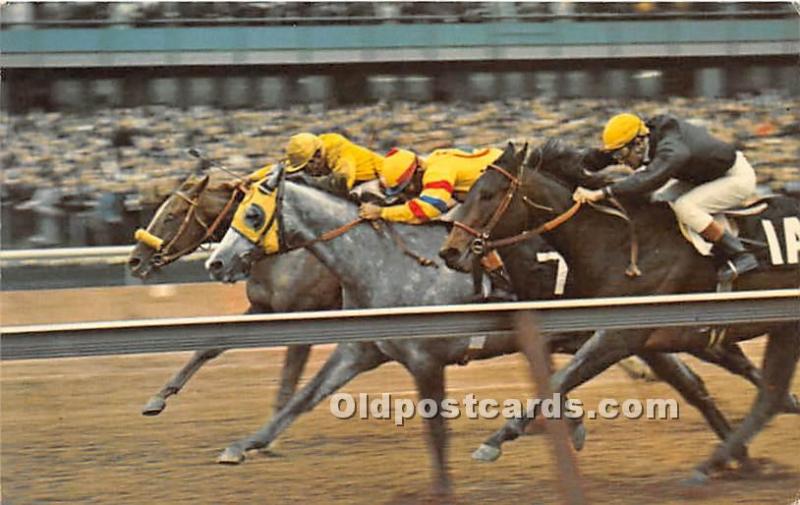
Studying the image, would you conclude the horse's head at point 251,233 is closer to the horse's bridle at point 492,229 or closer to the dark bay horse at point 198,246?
the dark bay horse at point 198,246

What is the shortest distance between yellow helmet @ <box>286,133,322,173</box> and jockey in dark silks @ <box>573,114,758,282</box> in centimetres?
92

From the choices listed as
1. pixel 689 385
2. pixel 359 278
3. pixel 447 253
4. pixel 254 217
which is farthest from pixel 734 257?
pixel 254 217

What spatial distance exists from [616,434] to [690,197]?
0.87 meters

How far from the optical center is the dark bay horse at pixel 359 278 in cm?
392

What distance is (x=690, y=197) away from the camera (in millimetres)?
4266

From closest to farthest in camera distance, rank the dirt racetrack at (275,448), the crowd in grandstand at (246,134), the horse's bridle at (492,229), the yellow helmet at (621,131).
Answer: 1. the crowd in grandstand at (246,134)
2. the dirt racetrack at (275,448)
3. the yellow helmet at (621,131)
4. the horse's bridle at (492,229)

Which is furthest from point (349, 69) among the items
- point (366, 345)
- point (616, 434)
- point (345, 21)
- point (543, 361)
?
point (616, 434)

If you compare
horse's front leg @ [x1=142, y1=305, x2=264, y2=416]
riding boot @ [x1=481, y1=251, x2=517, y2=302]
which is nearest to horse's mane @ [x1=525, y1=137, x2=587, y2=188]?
riding boot @ [x1=481, y1=251, x2=517, y2=302]

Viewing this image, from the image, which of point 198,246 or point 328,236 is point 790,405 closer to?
point 328,236

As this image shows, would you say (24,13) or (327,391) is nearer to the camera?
(24,13)

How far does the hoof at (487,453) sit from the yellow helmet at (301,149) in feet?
3.63

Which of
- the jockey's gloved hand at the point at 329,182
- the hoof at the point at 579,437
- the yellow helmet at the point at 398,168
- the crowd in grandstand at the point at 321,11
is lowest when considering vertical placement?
the hoof at the point at 579,437

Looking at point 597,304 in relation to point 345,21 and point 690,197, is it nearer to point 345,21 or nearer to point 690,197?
point 690,197

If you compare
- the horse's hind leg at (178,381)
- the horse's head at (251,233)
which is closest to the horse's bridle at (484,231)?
the horse's head at (251,233)
